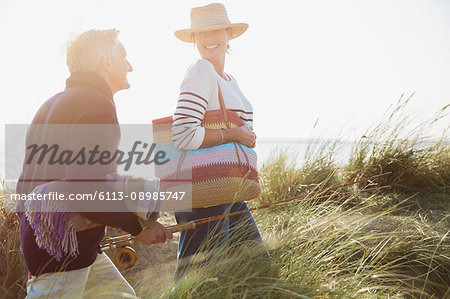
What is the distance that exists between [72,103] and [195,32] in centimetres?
101

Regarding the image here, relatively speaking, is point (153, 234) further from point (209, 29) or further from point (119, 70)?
point (209, 29)

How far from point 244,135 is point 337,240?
3.29 ft

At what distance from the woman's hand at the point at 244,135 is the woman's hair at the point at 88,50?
0.76 meters

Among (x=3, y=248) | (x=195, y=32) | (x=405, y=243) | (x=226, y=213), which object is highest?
(x=195, y=32)

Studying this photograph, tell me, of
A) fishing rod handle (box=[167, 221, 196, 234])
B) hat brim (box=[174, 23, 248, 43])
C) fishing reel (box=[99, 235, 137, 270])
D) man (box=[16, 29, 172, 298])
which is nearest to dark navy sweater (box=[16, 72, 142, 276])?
man (box=[16, 29, 172, 298])

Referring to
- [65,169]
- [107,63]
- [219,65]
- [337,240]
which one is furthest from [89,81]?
[337,240]

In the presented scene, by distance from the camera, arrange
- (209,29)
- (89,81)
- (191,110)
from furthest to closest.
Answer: (209,29), (191,110), (89,81)

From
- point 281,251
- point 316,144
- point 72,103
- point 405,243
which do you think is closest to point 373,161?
point 316,144

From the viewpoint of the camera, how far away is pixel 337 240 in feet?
7.82

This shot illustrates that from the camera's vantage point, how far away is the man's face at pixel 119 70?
173 centimetres

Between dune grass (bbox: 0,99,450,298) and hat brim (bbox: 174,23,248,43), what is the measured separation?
1.25 metres

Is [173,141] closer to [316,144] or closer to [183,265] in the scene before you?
[183,265]

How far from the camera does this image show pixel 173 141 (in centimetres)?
191

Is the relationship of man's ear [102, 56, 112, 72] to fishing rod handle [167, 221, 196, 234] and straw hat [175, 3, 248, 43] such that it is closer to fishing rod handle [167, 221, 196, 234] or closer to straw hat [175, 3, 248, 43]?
straw hat [175, 3, 248, 43]
